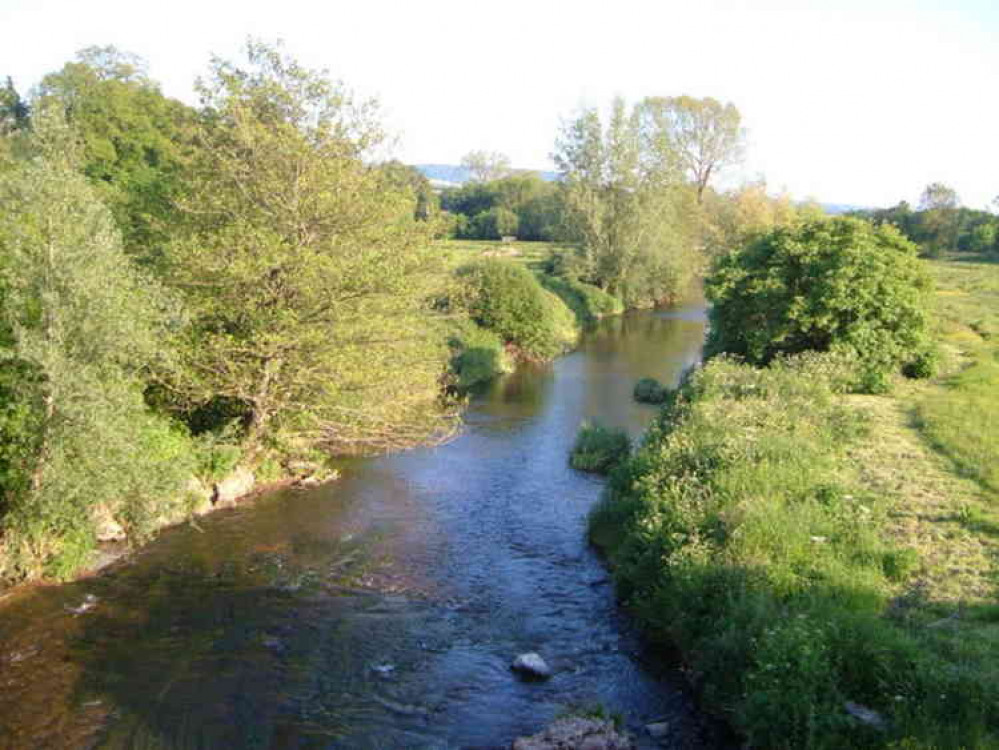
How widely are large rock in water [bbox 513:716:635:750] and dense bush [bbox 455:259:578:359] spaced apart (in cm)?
3205

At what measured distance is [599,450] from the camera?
24.7 m

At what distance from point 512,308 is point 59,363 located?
3011 cm

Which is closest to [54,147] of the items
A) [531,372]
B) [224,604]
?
[224,604]

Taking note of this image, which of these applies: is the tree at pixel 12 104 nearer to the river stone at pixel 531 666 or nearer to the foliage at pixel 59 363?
the foliage at pixel 59 363

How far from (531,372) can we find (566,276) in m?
21.9

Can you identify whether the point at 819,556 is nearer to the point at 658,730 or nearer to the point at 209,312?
the point at 658,730

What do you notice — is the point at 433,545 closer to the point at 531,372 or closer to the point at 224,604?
the point at 224,604

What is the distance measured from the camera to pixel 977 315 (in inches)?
1560

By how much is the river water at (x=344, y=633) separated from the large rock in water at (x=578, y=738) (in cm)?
65

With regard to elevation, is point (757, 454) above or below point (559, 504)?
above

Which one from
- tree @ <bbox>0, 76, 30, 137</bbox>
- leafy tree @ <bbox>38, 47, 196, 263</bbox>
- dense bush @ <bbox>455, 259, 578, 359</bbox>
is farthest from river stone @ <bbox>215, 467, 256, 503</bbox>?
tree @ <bbox>0, 76, 30, 137</bbox>

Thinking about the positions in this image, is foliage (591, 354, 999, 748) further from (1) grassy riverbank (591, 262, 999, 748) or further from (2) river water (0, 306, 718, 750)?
(2) river water (0, 306, 718, 750)

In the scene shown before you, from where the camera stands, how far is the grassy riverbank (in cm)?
949

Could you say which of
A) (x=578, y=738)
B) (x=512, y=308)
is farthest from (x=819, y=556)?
(x=512, y=308)
